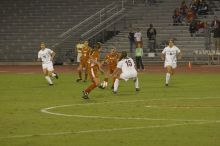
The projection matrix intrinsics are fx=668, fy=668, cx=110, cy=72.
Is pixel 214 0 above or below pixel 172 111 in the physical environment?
above

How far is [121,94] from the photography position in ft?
91.9

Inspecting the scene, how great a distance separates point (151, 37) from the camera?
1994 inches

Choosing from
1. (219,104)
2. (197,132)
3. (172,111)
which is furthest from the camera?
(219,104)

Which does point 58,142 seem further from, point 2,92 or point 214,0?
point 214,0

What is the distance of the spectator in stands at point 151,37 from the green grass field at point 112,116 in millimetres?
16849

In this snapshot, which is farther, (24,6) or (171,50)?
(24,6)

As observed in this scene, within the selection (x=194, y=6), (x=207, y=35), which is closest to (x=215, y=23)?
(x=207, y=35)

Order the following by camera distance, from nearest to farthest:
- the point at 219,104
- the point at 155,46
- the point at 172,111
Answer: the point at 172,111 < the point at 219,104 < the point at 155,46

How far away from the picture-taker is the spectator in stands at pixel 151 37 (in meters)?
50.2

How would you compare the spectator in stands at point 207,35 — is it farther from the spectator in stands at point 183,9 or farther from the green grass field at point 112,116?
the green grass field at point 112,116

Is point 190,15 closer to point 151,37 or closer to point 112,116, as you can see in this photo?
point 151,37

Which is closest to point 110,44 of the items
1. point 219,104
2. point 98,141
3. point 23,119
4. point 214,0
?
point 214,0

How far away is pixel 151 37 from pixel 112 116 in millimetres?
31587

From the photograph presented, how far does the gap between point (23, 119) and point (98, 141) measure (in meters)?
4.79
